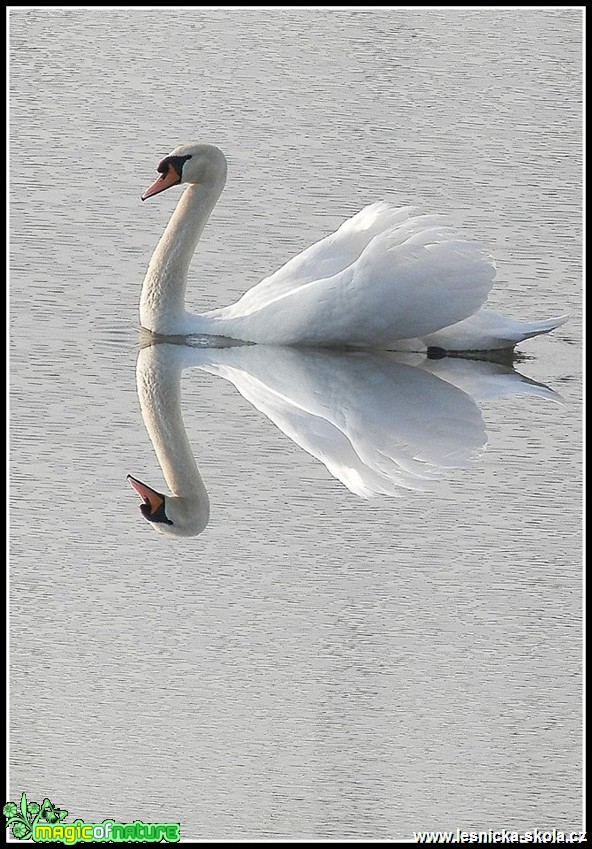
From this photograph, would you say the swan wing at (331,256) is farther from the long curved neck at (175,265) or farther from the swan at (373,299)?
the long curved neck at (175,265)

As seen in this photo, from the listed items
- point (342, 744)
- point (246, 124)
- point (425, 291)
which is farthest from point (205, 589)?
point (246, 124)

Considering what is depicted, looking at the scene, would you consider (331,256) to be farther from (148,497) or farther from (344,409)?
(148,497)

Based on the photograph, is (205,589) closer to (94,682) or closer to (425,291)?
(94,682)

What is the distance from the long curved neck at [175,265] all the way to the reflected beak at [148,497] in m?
3.02

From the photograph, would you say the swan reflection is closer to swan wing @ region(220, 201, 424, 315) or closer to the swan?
the swan

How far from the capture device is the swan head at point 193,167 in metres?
11.4

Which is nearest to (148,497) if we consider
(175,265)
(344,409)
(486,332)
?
(344,409)

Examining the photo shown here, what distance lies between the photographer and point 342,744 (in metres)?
6.11

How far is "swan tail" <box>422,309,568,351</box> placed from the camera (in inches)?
403

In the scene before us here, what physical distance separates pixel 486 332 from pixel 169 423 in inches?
90.4

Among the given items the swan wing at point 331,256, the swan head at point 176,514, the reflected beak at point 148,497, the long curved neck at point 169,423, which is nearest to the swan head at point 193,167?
the swan wing at point 331,256

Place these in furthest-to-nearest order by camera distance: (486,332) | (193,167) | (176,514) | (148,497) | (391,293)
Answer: (193,167)
(486,332)
(391,293)
(148,497)
(176,514)

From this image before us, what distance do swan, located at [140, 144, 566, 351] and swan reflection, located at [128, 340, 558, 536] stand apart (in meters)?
0.14

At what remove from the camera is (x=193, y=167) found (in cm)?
1155
